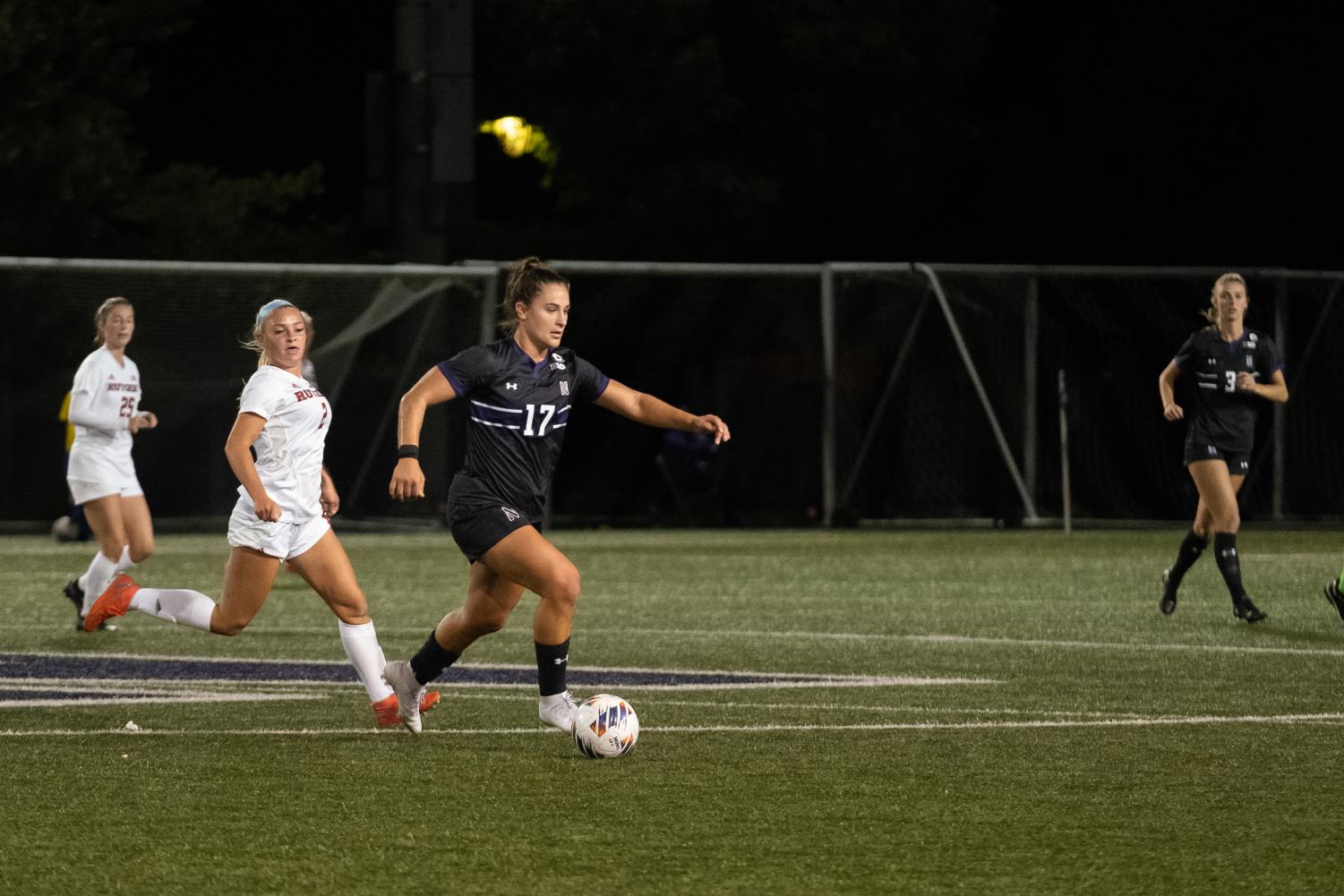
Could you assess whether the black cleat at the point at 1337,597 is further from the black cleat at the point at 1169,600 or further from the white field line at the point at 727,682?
the white field line at the point at 727,682

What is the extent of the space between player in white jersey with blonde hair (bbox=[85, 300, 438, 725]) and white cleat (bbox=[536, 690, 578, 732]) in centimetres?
59

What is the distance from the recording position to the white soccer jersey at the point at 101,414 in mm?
13016

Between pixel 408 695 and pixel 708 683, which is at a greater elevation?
pixel 408 695

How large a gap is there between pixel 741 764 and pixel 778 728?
973mm

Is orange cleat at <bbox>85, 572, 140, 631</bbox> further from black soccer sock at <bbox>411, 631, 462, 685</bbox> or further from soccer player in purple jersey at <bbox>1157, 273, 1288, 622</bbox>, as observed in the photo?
soccer player in purple jersey at <bbox>1157, 273, 1288, 622</bbox>

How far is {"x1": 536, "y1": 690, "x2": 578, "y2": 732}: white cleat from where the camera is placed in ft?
26.7

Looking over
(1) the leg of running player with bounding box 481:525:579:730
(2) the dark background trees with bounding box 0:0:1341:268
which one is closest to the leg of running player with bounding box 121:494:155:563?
(1) the leg of running player with bounding box 481:525:579:730

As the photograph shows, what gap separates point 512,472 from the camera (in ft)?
27.3

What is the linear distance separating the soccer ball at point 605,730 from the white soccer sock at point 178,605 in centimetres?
207

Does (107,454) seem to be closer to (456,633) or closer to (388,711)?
(388,711)

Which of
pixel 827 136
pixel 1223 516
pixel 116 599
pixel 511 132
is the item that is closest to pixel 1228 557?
pixel 1223 516

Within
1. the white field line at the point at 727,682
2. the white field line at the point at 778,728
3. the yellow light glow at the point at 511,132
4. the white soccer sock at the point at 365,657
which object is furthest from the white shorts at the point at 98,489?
the yellow light glow at the point at 511,132

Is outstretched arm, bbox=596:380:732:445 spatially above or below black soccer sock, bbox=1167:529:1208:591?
above

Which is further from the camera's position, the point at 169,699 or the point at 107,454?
the point at 107,454
